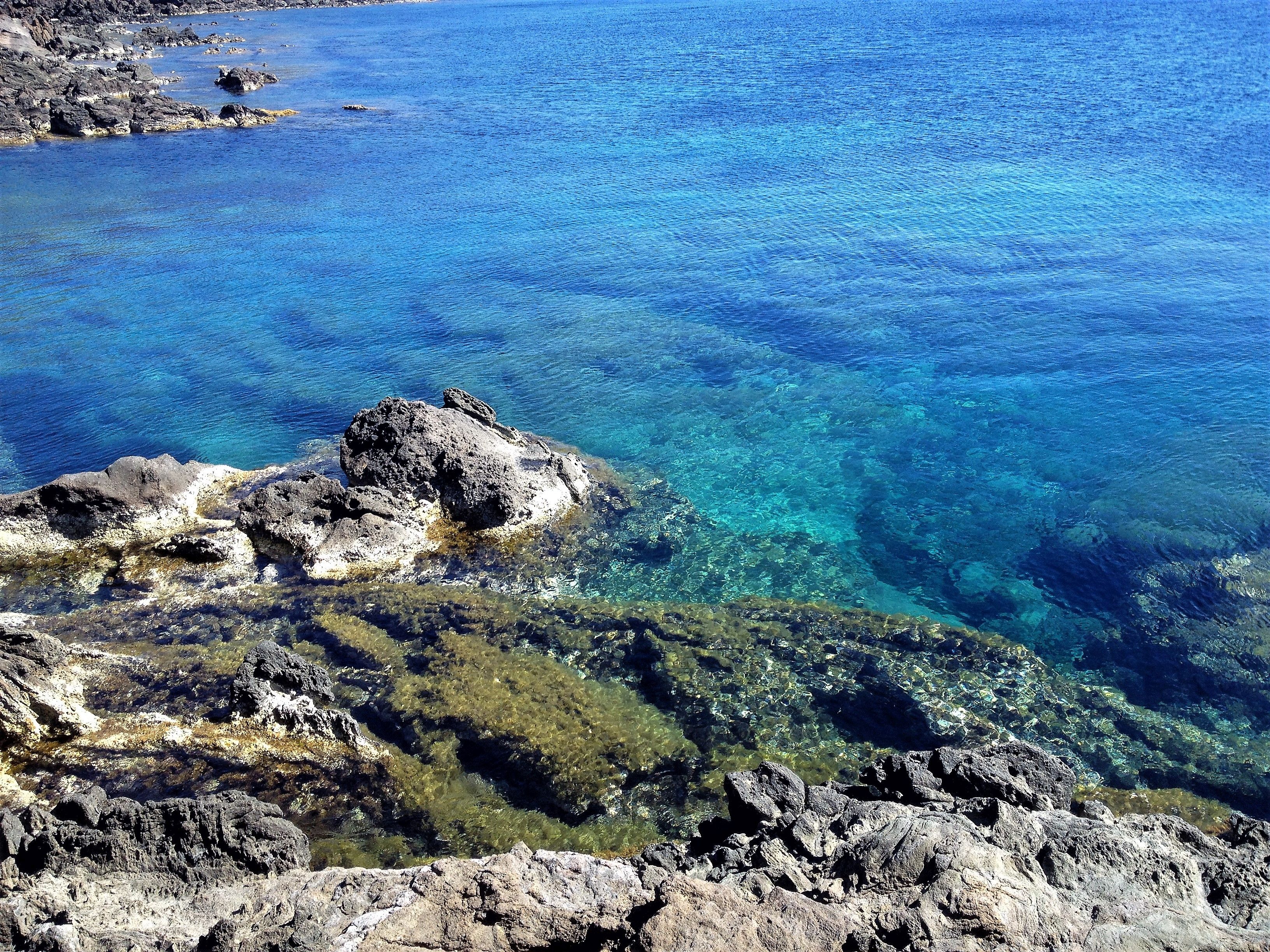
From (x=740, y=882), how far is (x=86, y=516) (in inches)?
760

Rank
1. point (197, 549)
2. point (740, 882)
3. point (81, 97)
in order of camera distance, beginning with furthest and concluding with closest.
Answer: point (81, 97) → point (197, 549) → point (740, 882)

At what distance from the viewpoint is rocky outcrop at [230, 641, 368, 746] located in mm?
16438

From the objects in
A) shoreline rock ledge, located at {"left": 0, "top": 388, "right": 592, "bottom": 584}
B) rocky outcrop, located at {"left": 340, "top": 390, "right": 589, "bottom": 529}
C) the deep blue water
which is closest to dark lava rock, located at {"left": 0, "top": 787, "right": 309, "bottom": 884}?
shoreline rock ledge, located at {"left": 0, "top": 388, "right": 592, "bottom": 584}

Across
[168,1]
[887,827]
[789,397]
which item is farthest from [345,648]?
[168,1]

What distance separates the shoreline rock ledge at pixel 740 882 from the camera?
9.60m

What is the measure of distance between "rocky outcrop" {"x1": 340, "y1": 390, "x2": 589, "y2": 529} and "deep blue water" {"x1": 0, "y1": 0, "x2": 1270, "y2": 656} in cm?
363

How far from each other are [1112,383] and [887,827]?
22772 mm

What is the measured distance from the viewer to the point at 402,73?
8794 cm

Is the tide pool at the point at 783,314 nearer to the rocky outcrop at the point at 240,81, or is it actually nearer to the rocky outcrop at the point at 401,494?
the rocky outcrop at the point at 401,494

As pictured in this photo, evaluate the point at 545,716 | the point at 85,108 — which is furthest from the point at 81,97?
the point at 545,716

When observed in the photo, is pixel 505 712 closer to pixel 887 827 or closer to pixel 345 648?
pixel 345 648

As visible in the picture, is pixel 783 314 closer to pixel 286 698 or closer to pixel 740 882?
pixel 286 698

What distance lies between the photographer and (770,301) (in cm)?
3603

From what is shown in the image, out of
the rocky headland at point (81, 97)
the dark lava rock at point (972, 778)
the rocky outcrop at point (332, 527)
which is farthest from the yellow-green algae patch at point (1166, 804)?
the rocky headland at point (81, 97)
